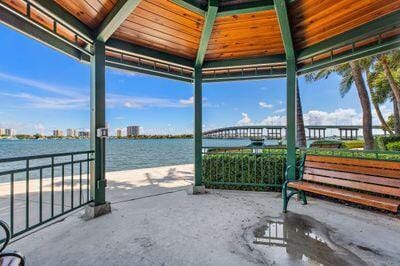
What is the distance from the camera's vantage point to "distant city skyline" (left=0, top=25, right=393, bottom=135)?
34.8 metres

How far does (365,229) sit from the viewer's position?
277cm

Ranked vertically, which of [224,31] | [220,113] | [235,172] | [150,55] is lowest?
[235,172]

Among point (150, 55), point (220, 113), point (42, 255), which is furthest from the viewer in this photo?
point (220, 113)

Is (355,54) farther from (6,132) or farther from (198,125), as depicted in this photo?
(6,132)

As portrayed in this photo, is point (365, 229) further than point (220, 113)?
No

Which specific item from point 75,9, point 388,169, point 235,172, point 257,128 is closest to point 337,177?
point 388,169

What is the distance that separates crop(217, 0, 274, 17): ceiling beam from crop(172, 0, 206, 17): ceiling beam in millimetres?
273

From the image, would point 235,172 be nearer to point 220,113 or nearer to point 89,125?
point 89,125

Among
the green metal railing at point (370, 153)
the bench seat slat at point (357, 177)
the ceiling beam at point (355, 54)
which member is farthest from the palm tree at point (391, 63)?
the bench seat slat at point (357, 177)

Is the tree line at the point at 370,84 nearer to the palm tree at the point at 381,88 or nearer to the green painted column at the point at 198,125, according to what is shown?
the palm tree at the point at 381,88

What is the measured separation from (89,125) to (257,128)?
3301 centimetres

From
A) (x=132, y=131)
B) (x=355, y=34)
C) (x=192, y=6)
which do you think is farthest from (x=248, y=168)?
(x=132, y=131)

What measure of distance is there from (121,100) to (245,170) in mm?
49114

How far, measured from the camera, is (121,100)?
49.3m
